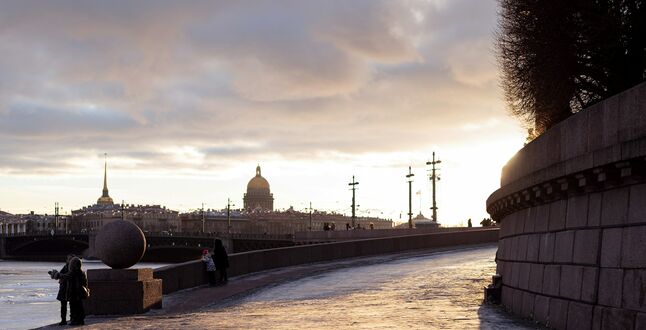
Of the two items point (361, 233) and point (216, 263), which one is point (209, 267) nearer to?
point (216, 263)

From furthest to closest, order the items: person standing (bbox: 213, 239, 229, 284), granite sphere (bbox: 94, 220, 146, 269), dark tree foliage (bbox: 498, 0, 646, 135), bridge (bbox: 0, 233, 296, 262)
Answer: bridge (bbox: 0, 233, 296, 262) → person standing (bbox: 213, 239, 229, 284) → dark tree foliage (bbox: 498, 0, 646, 135) → granite sphere (bbox: 94, 220, 146, 269)

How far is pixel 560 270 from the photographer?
14445mm

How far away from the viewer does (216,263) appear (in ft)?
90.9

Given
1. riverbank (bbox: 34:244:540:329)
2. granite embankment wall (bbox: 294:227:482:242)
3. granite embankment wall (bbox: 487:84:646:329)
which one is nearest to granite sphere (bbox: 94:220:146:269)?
riverbank (bbox: 34:244:540:329)

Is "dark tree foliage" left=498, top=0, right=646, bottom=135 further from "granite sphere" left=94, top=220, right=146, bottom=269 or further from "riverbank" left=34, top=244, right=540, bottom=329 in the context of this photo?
"granite sphere" left=94, top=220, right=146, bottom=269

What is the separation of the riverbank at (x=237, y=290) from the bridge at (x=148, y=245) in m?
71.9

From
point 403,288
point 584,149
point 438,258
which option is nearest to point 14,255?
point 438,258

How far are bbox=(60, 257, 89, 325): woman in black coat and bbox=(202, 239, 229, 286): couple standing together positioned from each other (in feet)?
28.7

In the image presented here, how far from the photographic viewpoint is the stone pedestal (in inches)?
755

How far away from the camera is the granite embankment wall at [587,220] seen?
11445 mm

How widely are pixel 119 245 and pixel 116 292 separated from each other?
976 millimetres

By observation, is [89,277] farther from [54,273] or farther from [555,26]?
[555,26]

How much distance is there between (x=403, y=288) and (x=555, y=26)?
783 cm

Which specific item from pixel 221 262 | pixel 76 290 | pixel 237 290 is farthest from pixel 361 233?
pixel 76 290
